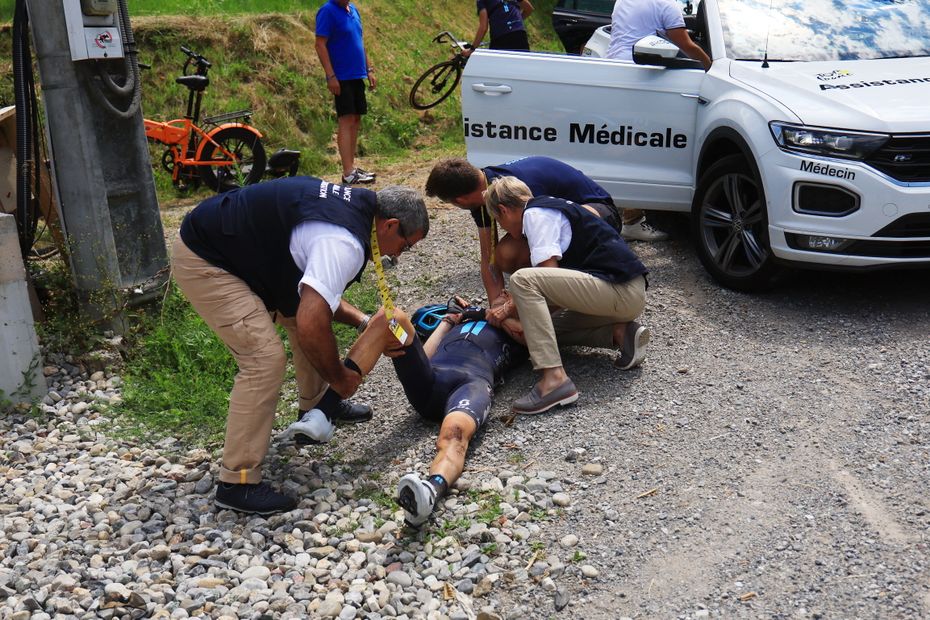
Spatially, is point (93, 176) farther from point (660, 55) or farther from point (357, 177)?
point (357, 177)

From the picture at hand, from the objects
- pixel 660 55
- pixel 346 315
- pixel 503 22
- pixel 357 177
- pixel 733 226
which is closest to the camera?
pixel 346 315

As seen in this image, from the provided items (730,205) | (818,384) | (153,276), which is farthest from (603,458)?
(153,276)

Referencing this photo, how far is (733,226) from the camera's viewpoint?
636 centimetres

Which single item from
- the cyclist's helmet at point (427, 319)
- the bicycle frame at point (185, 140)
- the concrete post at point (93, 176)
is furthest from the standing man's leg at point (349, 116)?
the cyclist's helmet at point (427, 319)

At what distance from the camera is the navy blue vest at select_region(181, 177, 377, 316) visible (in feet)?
13.9

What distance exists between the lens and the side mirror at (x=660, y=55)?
22.2 ft

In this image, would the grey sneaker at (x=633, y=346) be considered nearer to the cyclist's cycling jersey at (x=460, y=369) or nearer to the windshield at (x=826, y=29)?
the cyclist's cycling jersey at (x=460, y=369)

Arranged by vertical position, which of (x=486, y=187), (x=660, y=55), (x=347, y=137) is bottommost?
(x=347, y=137)

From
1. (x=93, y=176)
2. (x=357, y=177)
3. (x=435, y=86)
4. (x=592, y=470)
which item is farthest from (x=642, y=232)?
(x=435, y=86)

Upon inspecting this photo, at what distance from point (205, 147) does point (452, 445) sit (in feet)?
23.4

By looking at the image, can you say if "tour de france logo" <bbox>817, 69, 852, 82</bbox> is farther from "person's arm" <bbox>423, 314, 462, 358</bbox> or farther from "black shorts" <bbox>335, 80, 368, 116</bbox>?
"black shorts" <bbox>335, 80, 368, 116</bbox>

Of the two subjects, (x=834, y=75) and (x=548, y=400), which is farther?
(x=834, y=75)

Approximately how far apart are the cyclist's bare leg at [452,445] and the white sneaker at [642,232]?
11.0 feet

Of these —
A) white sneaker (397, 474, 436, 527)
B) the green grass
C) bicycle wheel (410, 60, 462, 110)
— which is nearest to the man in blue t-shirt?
→ the green grass
